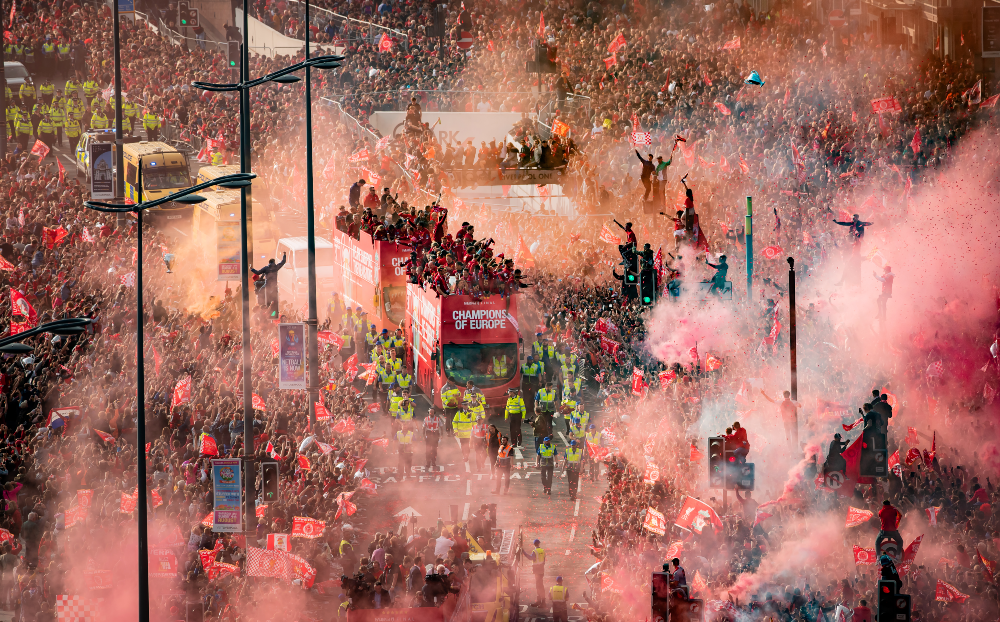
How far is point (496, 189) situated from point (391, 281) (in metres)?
10.5

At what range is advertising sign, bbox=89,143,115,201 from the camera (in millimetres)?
27781

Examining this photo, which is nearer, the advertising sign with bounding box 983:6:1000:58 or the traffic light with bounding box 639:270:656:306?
the traffic light with bounding box 639:270:656:306

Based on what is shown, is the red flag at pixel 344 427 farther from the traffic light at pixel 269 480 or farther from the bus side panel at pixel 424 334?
the traffic light at pixel 269 480

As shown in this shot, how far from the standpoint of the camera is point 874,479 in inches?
786

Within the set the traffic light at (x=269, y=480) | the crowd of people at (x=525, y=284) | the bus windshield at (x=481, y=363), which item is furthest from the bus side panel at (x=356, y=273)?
the traffic light at (x=269, y=480)

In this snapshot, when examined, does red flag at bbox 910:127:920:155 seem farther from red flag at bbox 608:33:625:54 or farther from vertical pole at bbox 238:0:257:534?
vertical pole at bbox 238:0:257:534

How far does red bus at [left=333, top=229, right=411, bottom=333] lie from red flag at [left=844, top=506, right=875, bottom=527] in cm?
1500

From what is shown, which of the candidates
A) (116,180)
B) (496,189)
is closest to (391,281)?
(116,180)

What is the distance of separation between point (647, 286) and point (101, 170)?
14229mm

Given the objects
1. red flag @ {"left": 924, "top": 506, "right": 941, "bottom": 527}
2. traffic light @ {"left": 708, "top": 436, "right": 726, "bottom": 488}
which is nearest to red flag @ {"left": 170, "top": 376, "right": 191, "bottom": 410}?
traffic light @ {"left": 708, "top": 436, "right": 726, "bottom": 488}

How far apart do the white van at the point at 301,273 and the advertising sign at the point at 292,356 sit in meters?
13.1

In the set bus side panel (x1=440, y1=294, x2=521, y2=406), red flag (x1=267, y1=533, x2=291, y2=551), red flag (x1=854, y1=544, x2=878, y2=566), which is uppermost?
bus side panel (x1=440, y1=294, x2=521, y2=406)

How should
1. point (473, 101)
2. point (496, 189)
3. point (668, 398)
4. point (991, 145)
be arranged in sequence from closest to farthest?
point (668, 398)
point (991, 145)
point (496, 189)
point (473, 101)

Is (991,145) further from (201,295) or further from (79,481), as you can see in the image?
(79,481)
